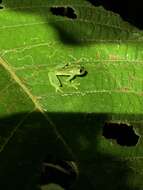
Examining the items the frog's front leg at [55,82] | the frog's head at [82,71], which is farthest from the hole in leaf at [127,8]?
the frog's front leg at [55,82]

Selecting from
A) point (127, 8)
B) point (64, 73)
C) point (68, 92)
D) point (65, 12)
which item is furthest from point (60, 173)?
point (127, 8)

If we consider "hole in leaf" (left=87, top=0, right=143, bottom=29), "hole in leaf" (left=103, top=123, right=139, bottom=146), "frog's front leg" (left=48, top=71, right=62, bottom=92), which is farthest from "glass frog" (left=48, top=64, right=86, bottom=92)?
"hole in leaf" (left=87, top=0, right=143, bottom=29)

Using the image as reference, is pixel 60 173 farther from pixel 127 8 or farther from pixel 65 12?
pixel 127 8

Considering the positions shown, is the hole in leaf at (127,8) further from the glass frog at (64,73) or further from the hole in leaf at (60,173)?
the hole in leaf at (60,173)

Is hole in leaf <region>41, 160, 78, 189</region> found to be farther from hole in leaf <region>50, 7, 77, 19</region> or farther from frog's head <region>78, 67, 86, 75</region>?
hole in leaf <region>50, 7, 77, 19</region>

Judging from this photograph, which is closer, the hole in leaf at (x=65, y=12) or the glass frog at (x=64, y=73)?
the glass frog at (x=64, y=73)

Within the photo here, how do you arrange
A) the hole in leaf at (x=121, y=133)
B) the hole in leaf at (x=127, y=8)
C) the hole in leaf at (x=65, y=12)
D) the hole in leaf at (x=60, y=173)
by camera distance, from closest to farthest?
the hole in leaf at (x=60, y=173) → the hole in leaf at (x=121, y=133) → the hole in leaf at (x=65, y=12) → the hole in leaf at (x=127, y=8)
